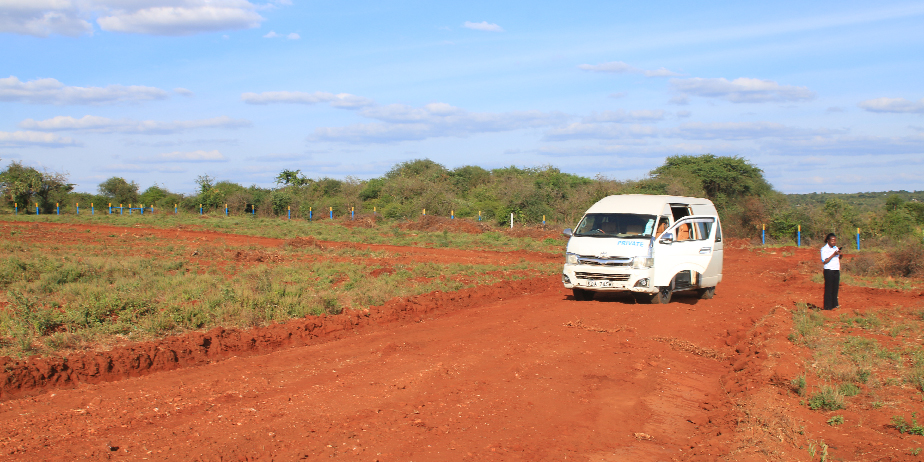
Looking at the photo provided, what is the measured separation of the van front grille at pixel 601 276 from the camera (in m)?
12.8

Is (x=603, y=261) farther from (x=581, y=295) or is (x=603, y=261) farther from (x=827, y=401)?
(x=827, y=401)

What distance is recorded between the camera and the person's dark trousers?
516 inches

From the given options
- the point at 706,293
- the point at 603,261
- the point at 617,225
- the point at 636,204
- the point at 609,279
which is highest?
the point at 636,204

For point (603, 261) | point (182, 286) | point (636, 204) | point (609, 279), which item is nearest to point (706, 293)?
point (636, 204)

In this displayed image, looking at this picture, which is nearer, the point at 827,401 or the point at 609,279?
the point at 827,401

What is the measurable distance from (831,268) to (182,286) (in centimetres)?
1365

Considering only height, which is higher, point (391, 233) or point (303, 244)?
point (391, 233)

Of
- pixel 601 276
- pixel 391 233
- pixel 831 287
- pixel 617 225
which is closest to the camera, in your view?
pixel 601 276

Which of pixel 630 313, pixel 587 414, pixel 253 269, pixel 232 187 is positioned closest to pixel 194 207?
pixel 232 187

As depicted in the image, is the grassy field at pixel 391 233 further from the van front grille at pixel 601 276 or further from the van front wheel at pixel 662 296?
the van front grille at pixel 601 276

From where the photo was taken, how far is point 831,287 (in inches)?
520

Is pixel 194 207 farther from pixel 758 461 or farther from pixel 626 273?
pixel 758 461

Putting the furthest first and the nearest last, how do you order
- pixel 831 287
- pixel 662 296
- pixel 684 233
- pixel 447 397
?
pixel 684 233 < pixel 662 296 < pixel 831 287 < pixel 447 397

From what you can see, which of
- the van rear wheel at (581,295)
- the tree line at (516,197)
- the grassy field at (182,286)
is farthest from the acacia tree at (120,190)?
the van rear wheel at (581,295)
